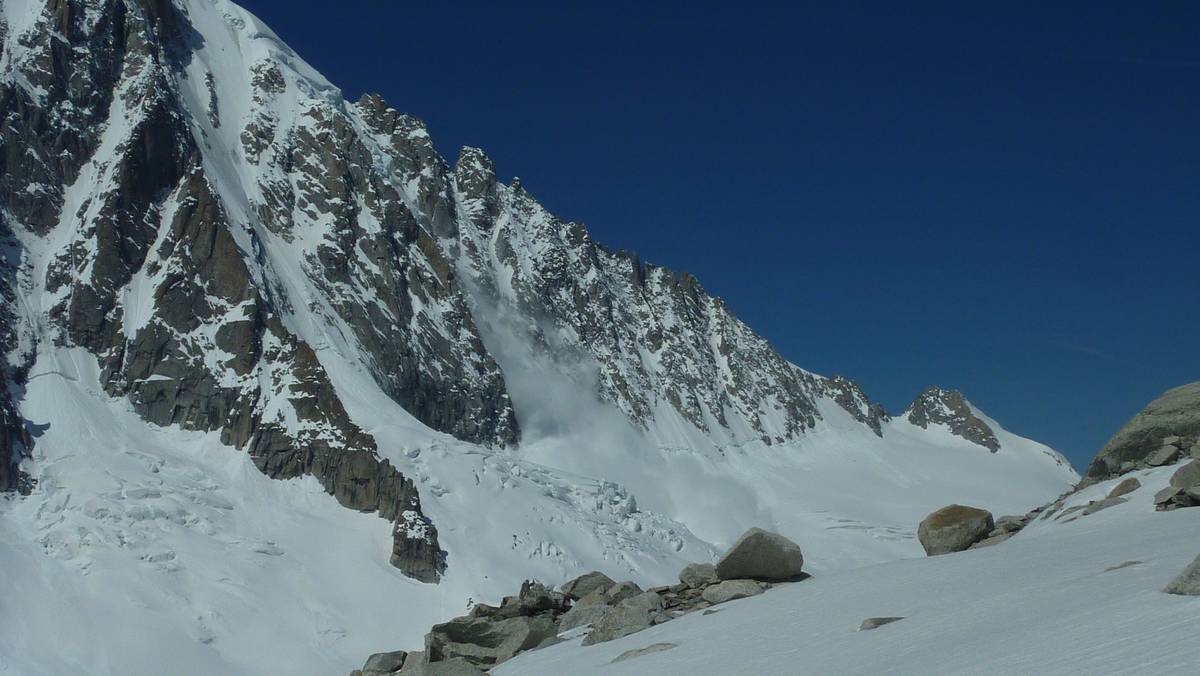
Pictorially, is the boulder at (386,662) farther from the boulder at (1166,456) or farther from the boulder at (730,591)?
the boulder at (1166,456)

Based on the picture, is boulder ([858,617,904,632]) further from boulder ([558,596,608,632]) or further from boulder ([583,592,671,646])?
boulder ([558,596,608,632])

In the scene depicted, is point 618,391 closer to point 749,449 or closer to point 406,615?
point 749,449

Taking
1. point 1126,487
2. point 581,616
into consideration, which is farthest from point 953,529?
point 581,616

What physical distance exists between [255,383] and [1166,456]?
277ft

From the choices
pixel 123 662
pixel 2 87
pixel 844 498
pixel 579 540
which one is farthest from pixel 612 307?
pixel 123 662

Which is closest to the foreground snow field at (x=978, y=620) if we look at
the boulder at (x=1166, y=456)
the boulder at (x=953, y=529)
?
the boulder at (x=953, y=529)

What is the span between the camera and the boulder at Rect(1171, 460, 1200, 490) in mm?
14180

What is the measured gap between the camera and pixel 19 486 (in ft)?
242

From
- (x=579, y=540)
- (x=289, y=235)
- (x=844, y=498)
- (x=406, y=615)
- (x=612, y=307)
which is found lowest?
(x=406, y=615)

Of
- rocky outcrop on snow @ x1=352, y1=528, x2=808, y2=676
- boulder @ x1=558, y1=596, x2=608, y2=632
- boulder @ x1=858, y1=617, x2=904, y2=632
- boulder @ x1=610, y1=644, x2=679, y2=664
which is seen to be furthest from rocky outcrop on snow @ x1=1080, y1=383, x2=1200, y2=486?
boulder @ x1=610, y1=644, x2=679, y2=664

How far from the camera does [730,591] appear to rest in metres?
15.5

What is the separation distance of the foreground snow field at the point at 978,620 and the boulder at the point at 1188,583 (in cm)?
9

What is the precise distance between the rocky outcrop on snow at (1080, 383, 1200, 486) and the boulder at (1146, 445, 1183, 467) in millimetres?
417

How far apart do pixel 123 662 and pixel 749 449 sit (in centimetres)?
13676
